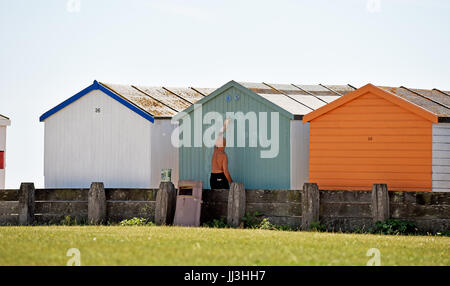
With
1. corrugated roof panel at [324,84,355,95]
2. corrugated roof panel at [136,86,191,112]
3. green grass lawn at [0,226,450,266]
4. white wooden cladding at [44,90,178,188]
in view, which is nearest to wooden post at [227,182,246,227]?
green grass lawn at [0,226,450,266]

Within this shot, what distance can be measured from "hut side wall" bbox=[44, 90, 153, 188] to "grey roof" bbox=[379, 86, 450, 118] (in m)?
6.86

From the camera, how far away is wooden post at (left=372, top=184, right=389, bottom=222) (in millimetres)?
18109

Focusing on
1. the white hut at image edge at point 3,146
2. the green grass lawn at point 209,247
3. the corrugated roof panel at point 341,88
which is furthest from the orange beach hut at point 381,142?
the white hut at image edge at point 3,146

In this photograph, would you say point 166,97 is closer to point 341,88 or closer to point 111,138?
point 111,138

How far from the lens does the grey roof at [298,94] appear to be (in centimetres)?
2244

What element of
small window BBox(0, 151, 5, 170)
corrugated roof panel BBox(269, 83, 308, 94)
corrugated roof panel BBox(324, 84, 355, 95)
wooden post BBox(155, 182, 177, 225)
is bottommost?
wooden post BBox(155, 182, 177, 225)

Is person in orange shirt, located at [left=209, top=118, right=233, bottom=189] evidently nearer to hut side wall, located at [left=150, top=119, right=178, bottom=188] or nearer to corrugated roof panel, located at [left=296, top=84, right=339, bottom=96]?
hut side wall, located at [left=150, top=119, right=178, bottom=188]

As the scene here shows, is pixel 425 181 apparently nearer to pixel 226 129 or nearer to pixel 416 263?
pixel 226 129

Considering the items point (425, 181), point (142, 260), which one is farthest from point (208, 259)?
point (425, 181)

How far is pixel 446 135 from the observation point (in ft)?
64.0

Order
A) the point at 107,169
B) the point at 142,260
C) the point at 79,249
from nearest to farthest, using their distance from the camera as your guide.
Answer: the point at 142,260, the point at 79,249, the point at 107,169

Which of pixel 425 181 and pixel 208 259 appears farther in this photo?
pixel 425 181

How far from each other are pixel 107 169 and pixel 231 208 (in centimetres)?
669

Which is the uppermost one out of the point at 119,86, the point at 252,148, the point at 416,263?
the point at 119,86
